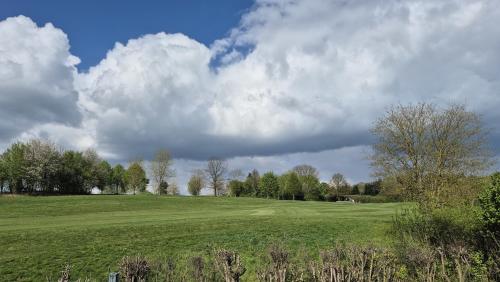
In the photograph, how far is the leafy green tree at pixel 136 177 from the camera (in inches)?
4560

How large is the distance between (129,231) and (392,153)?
811 inches

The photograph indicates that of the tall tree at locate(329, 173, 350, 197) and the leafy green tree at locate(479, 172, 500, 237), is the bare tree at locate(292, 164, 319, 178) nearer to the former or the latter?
the tall tree at locate(329, 173, 350, 197)

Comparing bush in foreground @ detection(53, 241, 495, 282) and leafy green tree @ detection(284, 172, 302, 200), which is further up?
leafy green tree @ detection(284, 172, 302, 200)

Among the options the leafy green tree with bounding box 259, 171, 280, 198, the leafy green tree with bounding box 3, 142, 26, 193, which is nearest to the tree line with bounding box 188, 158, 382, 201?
the leafy green tree with bounding box 259, 171, 280, 198

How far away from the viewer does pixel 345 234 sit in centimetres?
2764

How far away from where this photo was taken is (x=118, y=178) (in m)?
128

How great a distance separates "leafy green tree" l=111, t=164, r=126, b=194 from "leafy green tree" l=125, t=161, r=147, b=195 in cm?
715

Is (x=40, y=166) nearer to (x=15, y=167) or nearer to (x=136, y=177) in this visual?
(x=15, y=167)

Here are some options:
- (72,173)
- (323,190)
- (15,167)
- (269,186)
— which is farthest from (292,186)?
(15,167)

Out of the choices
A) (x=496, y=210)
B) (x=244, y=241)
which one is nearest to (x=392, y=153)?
(x=244, y=241)

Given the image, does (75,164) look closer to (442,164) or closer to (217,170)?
(217,170)

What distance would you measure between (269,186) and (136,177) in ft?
128

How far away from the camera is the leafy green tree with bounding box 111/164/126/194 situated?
417 feet

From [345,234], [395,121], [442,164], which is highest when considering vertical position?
[395,121]
